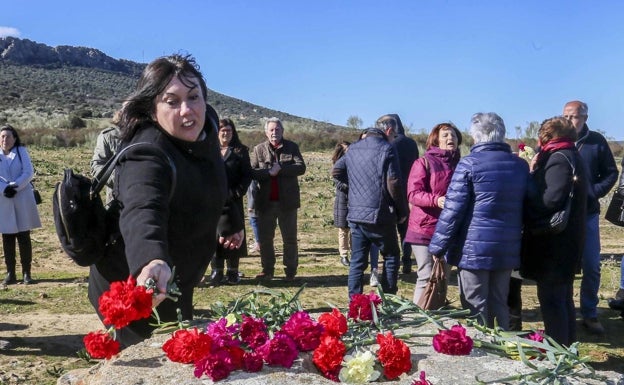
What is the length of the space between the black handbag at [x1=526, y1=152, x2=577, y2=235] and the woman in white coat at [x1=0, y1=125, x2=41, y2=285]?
5512 millimetres

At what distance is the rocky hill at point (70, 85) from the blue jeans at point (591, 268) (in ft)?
124

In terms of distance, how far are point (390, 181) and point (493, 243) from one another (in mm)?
1756

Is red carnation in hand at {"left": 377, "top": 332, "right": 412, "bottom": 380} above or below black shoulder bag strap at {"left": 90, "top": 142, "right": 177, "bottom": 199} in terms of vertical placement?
below

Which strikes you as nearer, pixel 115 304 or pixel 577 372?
pixel 115 304

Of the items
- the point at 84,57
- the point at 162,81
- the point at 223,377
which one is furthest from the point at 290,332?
the point at 84,57

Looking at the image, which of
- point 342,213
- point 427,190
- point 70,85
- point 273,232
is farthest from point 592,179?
point 70,85

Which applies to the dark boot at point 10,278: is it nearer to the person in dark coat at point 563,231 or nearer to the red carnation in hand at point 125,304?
the person in dark coat at point 563,231

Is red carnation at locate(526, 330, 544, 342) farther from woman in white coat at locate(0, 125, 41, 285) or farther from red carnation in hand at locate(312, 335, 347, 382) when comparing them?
woman in white coat at locate(0, 125, 41, 285)

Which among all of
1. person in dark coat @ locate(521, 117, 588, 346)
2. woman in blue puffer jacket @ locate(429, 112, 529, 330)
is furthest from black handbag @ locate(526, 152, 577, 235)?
woman in blue puffer jacket @ locate(429, 112, 529, 330)

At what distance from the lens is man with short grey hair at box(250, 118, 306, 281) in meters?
7.30

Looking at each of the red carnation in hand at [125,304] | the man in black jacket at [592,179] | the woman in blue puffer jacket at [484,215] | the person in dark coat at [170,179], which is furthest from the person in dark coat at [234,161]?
the red carnation in hand at [125,304]

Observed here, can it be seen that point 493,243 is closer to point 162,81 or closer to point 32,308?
point 162,81

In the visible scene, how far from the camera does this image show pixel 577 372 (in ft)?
6.70

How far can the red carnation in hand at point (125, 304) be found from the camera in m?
1.87
